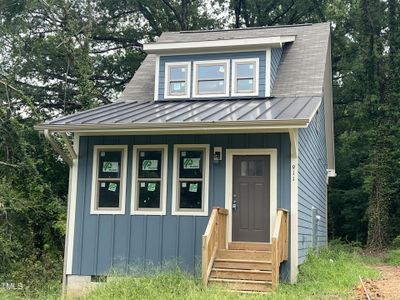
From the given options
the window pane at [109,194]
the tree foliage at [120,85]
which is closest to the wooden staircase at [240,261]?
the window pane at [109,194]

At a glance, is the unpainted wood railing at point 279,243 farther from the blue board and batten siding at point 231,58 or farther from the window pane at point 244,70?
the window pane at point 244,70

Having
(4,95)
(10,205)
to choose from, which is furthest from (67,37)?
(10,205)

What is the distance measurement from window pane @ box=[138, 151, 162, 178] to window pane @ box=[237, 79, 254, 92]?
2.78 meters

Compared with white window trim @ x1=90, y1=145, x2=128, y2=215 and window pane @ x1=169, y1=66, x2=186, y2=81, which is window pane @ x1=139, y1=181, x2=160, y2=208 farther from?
window pane @ x1=169, y1=66, x2=186, y2=81

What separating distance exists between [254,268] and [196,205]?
183cm

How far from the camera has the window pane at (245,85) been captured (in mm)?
11266

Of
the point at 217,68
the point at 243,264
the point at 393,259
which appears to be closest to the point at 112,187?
the point at 243,264

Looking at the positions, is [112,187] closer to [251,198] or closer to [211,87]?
[251,198]

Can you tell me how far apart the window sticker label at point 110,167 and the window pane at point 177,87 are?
2.70 metres

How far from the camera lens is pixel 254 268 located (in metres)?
8.25

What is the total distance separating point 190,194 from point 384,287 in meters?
4.03

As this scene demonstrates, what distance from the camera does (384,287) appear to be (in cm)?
891

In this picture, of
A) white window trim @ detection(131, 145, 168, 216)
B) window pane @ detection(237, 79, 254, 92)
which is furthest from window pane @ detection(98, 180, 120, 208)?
window pane @ detection(237, 79, 254, 92)

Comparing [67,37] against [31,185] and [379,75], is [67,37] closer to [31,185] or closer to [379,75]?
[31,185]
